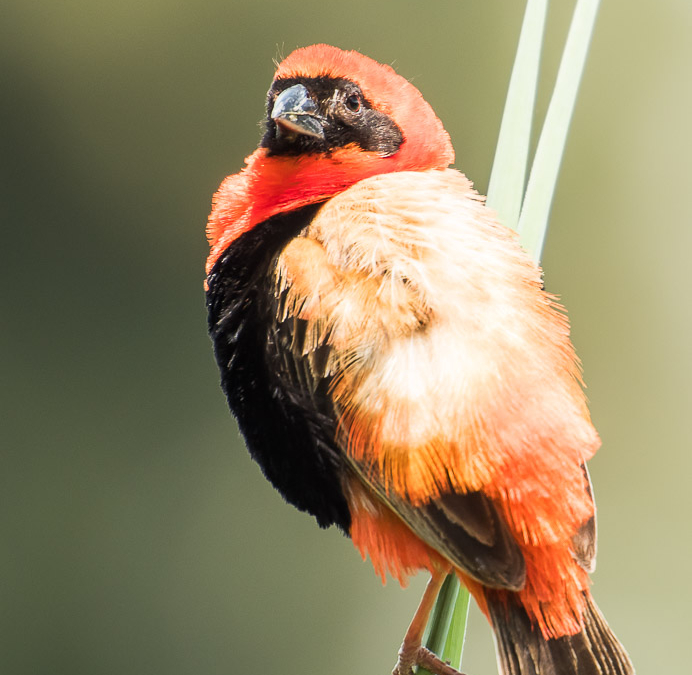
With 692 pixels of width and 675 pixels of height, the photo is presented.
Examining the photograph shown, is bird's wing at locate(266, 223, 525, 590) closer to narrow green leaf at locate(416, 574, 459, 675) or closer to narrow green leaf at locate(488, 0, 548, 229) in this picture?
narrow green leaf at locate(416, 574, 459, 675)

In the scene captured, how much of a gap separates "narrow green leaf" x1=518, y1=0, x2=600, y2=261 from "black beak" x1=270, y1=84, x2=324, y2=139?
1.12 feet

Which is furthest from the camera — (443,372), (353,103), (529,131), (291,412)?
(353,103)

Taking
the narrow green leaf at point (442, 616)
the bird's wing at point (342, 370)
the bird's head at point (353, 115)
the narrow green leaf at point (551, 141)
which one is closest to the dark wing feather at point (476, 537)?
the bird's wing at point (342, 370)

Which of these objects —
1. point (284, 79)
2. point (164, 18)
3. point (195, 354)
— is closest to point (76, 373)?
point (195, 354)

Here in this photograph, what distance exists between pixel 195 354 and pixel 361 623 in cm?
106

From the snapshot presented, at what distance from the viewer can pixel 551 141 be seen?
1284mm

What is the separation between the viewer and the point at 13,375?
326cm

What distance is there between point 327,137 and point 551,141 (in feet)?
1.16

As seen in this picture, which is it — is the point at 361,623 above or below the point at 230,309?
below

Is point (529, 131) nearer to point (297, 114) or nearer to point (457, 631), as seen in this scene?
point (297, 114)

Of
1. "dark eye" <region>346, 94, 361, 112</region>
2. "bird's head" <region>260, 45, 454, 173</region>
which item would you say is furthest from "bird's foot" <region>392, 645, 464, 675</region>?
"dark eye" <region>346, 94, 361, 112</region>

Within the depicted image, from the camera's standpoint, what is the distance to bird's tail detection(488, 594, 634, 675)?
113 cm

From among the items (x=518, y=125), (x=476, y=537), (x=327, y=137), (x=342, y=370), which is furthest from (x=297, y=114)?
(x=476, y=537)

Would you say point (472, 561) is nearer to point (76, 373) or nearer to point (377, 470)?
point (377, 470)
